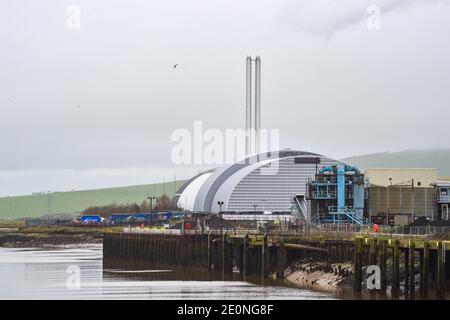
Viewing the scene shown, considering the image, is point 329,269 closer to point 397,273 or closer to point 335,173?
point 397,273

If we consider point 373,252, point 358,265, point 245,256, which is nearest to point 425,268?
point 373,252

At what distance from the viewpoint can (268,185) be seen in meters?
176

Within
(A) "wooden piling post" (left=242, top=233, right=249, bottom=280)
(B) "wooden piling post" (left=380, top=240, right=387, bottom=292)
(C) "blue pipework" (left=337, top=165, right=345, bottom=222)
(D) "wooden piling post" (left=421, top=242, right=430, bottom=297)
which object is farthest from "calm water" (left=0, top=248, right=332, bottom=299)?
(C) "blue pipework" (left=337, top=165, right=345, bottom=222)

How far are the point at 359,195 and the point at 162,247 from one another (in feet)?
84.3

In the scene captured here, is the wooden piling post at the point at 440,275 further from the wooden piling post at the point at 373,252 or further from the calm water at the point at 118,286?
the calm water at the point at 118,286

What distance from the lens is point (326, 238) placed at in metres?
78.8

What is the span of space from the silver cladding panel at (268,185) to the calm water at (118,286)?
71.8 metres

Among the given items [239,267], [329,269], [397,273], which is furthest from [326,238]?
[397,273]

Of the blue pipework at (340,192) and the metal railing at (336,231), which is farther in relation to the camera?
the blue pipework at (340,192)

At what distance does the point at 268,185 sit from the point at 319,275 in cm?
9995

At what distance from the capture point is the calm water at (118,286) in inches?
2689

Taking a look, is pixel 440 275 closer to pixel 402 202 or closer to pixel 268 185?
pixel 402 202

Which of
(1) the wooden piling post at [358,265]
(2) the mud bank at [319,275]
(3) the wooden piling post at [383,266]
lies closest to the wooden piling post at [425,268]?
(3) the wooden piling post at [383,266]

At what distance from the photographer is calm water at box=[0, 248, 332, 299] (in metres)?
68.3
